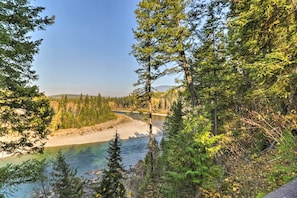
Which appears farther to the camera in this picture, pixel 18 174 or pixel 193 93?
pixel 193 93

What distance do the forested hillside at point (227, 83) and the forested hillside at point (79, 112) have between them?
39.4 metres

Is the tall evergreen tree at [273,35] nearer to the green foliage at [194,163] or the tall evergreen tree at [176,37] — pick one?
the green foliage at [194,163]

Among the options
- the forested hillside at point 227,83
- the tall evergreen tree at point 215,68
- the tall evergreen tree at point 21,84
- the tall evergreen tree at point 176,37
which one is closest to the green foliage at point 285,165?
the forested hillside at point 227,83

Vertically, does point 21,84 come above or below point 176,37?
below

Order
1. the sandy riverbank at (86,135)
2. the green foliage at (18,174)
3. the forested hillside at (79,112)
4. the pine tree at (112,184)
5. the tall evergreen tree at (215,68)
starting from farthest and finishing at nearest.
A: 1. the forested hillside at (79,112)
2. the sandy riverbank at (86,135)
3. the pine tree at (112,184)
4. the tall evergreen tree at (215,68)
5. the green foliage at (18,174)

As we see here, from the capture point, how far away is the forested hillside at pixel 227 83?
4293 mm

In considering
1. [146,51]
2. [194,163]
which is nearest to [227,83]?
[146,51]

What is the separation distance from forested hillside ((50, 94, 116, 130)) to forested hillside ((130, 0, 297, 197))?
39436 millimetres

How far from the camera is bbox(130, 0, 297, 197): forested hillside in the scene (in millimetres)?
4293

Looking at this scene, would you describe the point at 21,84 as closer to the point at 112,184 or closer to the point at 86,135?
the point at 112,184

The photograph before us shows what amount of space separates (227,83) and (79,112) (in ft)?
152

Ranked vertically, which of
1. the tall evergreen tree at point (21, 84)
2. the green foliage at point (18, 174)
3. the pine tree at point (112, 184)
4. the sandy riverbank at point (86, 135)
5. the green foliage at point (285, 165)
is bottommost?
the sandy riverbank at point (86, 135)

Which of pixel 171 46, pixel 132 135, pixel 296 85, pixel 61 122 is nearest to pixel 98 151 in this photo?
pixel 132 135

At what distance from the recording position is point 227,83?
990 centimetres
